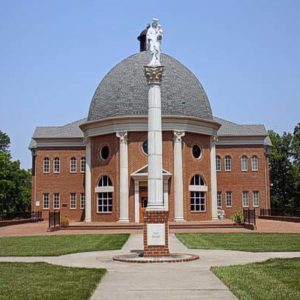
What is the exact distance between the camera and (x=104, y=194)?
4809cm

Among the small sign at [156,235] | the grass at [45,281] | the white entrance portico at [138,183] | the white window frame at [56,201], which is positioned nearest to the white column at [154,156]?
the small sign at [156,235]

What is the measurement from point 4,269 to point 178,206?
30.6 m

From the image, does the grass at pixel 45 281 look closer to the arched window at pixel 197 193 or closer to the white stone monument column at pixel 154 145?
the white stone monument column at pixel 154 145

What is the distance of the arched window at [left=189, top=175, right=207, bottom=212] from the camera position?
155 ft

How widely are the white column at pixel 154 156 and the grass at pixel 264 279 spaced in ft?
14.5

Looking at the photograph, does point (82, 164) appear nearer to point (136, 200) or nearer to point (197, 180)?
point (136, 200)

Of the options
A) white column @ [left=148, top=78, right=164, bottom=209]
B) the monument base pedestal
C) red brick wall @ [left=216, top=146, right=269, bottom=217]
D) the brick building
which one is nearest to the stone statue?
white column @ [left=148, top=78, right=164, bottom=209]

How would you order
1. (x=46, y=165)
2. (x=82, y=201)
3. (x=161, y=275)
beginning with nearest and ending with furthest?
(x=161, y=275)
(x=82, y=201)
(x=46, y=165)

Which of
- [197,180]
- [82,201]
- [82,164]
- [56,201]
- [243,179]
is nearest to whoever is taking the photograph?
[197,180]

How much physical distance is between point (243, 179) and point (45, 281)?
157 feet

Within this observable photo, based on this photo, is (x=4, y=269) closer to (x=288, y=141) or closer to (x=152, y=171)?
(x=152, y=171)

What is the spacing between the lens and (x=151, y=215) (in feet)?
62.2

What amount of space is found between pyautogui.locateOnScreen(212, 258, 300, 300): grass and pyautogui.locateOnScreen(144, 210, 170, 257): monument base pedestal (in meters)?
3.54


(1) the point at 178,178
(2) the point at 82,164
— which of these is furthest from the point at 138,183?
(2) the point at 82,164
